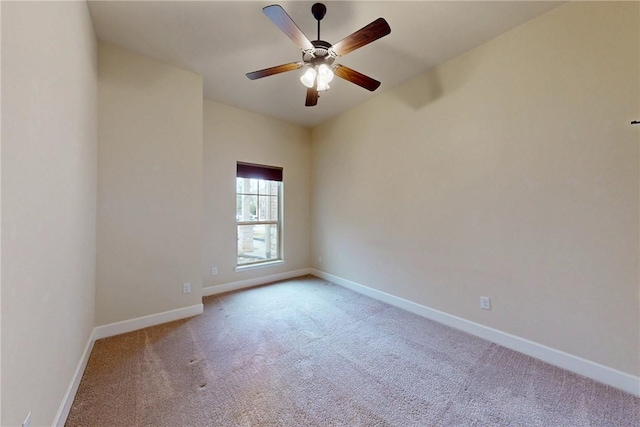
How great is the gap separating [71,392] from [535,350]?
3.50 metres

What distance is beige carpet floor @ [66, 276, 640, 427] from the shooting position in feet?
4.97

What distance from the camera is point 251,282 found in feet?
13.1

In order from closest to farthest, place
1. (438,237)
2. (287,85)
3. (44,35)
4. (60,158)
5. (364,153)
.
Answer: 1. (44,35)
2. (60,158)
3. (438,237)
4. (287,85)
5. (364,153)

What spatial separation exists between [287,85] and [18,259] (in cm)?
292

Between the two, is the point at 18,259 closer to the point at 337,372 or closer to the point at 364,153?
the point at 337,372

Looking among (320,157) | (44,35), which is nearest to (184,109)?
(44,35)

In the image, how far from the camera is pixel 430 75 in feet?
9.24

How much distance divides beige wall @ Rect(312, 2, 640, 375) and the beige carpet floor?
0.41 meters

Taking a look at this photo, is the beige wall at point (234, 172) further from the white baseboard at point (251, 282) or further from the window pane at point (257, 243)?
the window pane at point (257, 243)

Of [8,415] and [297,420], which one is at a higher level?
[8,415]

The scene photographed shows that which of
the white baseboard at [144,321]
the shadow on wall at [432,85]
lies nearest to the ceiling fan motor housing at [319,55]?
the shadow on wall at [432,85]

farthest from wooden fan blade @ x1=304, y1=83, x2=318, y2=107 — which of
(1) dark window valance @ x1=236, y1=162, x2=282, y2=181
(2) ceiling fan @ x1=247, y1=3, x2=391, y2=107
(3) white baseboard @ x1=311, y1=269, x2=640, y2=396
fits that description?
(3) white baseboard @ x1=311, y1=269, x2=640, y2=396

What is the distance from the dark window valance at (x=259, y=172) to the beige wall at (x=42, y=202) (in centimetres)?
207

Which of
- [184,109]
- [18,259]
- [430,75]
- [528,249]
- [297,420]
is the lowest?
[297,420]
